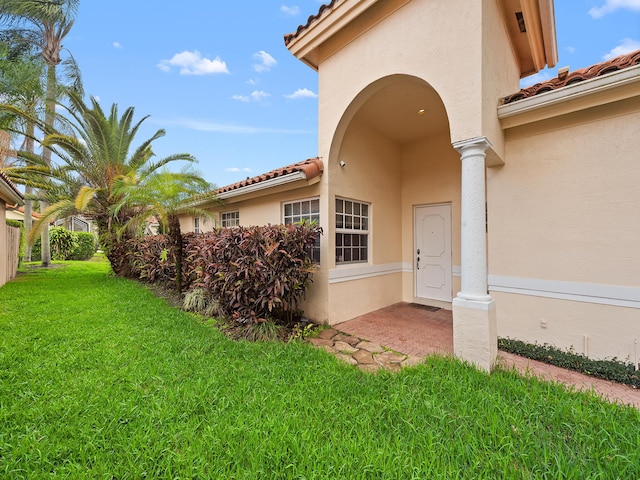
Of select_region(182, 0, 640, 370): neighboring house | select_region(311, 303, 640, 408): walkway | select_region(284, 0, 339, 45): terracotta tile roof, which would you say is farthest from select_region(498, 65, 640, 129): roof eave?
select_region(284, 0, 339, 45): terracotta tile roof

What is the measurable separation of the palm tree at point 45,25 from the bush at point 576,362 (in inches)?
720

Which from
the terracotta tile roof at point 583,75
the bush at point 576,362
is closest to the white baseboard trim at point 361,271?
the bush at point 576,362

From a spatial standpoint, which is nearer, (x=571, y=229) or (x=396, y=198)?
(x=571, y=229)

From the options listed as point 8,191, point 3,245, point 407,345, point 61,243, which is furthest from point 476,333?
point 61,243

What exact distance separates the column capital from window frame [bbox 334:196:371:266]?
270 centimetres

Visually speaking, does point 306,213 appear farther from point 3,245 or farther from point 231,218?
point 3,245

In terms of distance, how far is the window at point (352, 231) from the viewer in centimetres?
623

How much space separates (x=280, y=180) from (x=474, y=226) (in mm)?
3969

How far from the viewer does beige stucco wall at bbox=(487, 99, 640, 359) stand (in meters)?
3.78

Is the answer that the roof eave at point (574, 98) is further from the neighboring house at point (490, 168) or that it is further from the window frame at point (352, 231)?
the window frame at point (352, 231)

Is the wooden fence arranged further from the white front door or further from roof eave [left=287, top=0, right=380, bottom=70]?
the white front door

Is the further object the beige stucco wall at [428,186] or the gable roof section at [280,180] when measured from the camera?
the beige stucco wall at [428,186]

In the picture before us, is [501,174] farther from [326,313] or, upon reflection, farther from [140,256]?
[140,256]

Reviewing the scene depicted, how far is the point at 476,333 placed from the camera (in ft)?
12.6
